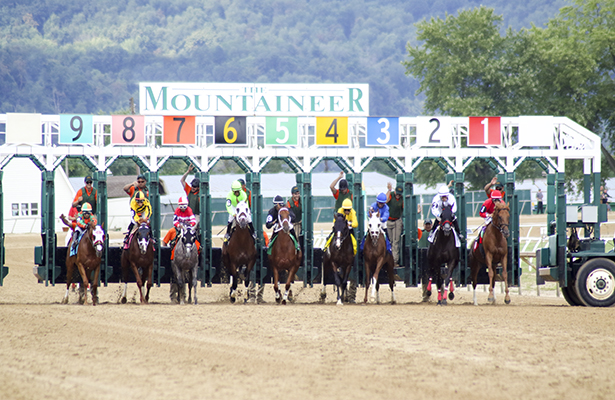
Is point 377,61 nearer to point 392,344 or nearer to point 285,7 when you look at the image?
point 285,7

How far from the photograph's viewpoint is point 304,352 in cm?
778

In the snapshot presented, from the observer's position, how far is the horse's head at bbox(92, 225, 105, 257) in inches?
461

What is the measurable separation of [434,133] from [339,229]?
281cm

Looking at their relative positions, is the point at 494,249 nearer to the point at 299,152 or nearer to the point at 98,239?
the point at 299,152

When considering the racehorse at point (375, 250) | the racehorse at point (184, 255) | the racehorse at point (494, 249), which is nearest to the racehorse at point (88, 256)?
the racehorse at point (184, 255)

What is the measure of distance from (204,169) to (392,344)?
230 inches

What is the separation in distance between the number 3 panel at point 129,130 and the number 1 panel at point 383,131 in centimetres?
391

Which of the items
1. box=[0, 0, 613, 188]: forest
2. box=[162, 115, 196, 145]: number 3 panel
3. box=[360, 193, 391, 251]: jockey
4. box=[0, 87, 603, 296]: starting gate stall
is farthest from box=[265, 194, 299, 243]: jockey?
box=[0, 0, 613, 188]: forest

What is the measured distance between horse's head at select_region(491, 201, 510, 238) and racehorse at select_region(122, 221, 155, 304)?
18.1ft

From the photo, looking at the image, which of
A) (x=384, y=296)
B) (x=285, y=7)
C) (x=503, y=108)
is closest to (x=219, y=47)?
(x=285, y=7)

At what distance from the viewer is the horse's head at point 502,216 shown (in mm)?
11720

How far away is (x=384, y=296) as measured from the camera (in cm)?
1542

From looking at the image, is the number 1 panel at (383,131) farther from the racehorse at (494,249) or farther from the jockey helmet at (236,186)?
the jockey helmet at (236,186)

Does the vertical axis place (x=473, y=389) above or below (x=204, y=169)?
below
